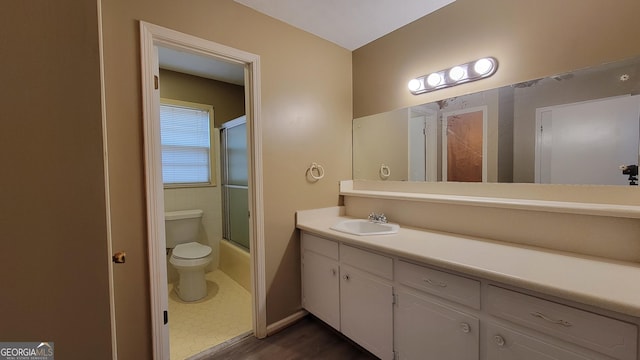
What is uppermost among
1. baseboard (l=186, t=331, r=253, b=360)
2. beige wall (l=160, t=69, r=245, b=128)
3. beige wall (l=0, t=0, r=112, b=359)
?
beige wall (l=160, t=69, r=245, b=128)

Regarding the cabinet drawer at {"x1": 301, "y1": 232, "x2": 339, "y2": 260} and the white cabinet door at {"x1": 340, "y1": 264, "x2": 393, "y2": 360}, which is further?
the cabinet drawer at {"x1": 301, "y1": 232, "x2": 339, "y2": 260}

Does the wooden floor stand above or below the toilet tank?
below

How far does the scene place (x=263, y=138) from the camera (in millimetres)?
1916

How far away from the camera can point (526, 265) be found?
113 cm

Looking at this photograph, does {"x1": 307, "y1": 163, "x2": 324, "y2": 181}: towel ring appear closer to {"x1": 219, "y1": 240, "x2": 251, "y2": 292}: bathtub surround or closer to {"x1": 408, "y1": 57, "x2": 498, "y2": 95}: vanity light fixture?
{"x1": 408, "y1": 57, "x2": 498, "y2": 95}: vanity light fixture

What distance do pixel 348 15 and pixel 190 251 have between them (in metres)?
2.59

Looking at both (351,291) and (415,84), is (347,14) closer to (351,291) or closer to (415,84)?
(415,84)

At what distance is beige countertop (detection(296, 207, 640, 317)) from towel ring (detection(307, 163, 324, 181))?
626 mm

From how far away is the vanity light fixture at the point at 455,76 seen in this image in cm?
165

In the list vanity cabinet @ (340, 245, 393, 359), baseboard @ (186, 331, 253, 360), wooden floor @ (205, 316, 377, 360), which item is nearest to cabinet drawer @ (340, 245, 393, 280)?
vanity cabinet @ (340, 245, 393, 359)

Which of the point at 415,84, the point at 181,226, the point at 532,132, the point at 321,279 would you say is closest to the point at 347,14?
the point at 415,84

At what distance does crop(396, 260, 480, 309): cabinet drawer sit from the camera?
1167 mm

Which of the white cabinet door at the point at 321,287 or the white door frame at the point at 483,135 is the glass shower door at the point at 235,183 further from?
the white door frame at the point at 483,135
